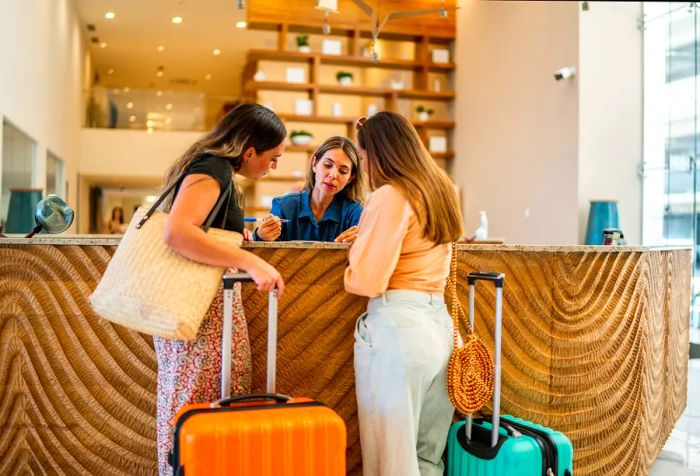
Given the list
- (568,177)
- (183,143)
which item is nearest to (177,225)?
(568,177)

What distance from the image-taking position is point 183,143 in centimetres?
1277

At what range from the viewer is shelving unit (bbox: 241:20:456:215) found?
982 cm

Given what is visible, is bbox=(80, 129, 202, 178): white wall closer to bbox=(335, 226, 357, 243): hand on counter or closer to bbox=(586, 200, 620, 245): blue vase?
bbox=(586, 200, 620, 245): blue vase

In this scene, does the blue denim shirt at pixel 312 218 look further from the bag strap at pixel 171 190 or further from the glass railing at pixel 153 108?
the glass railing at pixel 153 108

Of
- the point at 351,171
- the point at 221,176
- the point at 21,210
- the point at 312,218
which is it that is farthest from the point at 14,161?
the point at 221,176

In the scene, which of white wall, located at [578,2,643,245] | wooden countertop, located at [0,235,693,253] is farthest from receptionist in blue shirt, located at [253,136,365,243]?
white wall, located at [578,2,643,245]

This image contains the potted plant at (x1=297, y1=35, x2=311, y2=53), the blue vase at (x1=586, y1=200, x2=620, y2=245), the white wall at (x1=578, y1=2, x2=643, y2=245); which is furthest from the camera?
the potted plant at (x1=297, y1=35, x2=311, y2=53)

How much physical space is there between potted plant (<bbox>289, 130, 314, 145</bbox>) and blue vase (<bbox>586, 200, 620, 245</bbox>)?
4.01 metres

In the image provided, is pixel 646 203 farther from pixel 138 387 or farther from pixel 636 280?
pixel 138 387

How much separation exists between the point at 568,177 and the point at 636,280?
5494mm

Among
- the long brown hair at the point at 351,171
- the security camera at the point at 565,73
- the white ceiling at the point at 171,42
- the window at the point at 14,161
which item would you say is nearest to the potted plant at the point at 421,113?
the white ceiling at the point at 171,42

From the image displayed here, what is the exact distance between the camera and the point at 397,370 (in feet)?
6.89

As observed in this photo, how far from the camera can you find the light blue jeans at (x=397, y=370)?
2.11 metres

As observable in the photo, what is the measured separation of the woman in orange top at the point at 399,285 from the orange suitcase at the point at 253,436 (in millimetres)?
220
